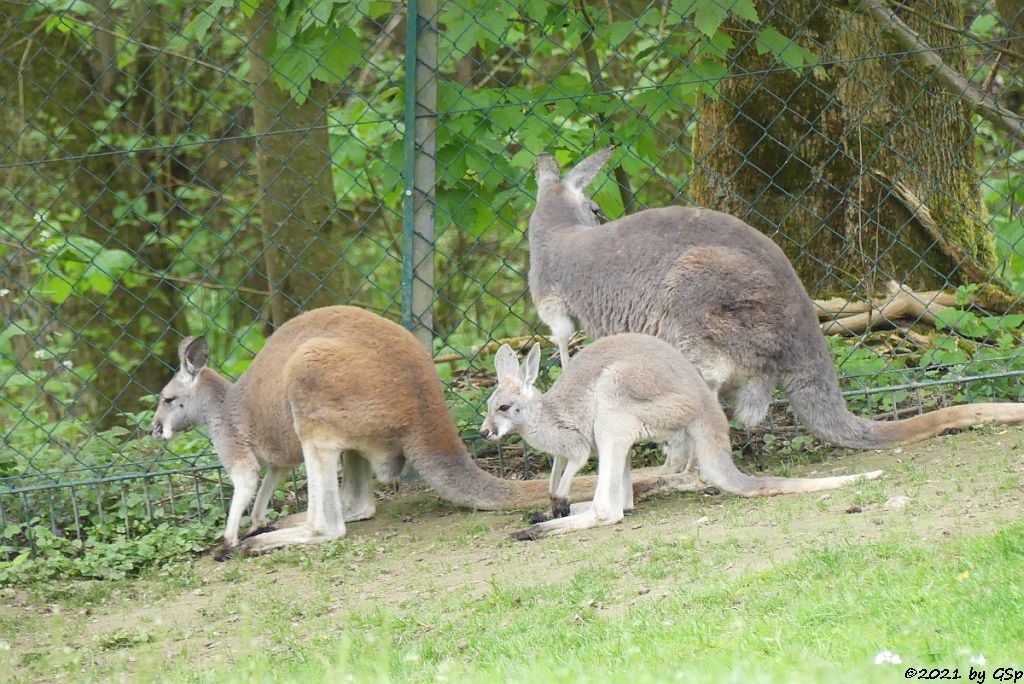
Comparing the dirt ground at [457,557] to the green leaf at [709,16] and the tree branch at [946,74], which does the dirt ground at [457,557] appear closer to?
the tree branch at [946,74]

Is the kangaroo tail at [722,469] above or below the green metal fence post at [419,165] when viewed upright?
below

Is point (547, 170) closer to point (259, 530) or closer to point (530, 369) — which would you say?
point (530, 369)

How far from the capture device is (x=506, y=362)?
608 centimetres

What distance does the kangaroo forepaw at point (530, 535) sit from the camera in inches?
225

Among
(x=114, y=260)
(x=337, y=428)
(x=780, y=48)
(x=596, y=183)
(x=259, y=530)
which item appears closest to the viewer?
(x=337, y=428)

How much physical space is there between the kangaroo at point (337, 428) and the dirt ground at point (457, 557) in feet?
0.50

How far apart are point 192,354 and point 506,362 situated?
6.02ft

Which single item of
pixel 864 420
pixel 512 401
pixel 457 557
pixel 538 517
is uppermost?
pixel 512 401

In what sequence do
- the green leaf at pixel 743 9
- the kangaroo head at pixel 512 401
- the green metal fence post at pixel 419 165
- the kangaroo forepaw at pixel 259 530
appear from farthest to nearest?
the green metal fence post at pixel 419 165, the green leaf at pixel 743 9, the kangaroo forepaw at pixel 259 530, the kangaroo head at pixel 512 401

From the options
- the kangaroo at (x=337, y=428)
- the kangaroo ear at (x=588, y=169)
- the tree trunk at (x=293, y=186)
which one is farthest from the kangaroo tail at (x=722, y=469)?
the tree trunk at (x=293, y=186)

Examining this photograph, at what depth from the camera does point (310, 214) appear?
1007 centimetres

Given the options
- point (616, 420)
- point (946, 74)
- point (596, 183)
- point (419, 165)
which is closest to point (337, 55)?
point (419, 165)

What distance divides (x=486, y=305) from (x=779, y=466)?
7296mm

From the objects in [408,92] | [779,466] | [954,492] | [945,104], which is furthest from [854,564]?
[945,104]
